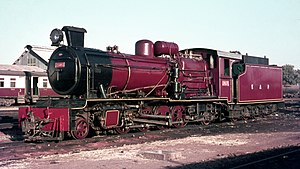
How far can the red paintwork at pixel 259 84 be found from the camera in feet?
74.8

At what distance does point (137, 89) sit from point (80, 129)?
3567mm

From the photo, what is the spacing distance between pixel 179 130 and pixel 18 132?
749 cm

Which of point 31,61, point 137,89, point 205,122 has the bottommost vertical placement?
point 205,122

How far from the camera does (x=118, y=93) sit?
51.3 ft

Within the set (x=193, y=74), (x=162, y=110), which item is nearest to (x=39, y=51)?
(x=193, y=74)

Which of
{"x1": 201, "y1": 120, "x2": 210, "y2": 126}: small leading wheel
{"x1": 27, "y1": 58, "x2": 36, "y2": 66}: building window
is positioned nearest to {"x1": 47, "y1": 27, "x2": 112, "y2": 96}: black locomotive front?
{"x1": 201, "y1": 120, "x2": 210, "y2": 126}: small leading wheel

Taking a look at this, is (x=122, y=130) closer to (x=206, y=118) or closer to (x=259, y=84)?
(x=206, y=118)

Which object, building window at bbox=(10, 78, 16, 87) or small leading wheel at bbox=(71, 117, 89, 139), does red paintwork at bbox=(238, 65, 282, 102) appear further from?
building window at bbox=(10, 78, 16, 87)

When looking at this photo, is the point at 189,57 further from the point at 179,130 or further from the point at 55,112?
the point at 55,112

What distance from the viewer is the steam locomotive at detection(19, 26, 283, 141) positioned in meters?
13.7

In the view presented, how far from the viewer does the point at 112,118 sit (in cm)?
1462

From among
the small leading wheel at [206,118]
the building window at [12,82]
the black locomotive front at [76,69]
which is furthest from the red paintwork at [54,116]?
the building window at [12,82]

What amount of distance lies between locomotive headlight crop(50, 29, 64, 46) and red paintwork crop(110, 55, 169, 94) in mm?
2318

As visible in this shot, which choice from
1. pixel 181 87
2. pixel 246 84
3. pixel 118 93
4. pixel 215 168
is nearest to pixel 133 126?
pixel 118 93
